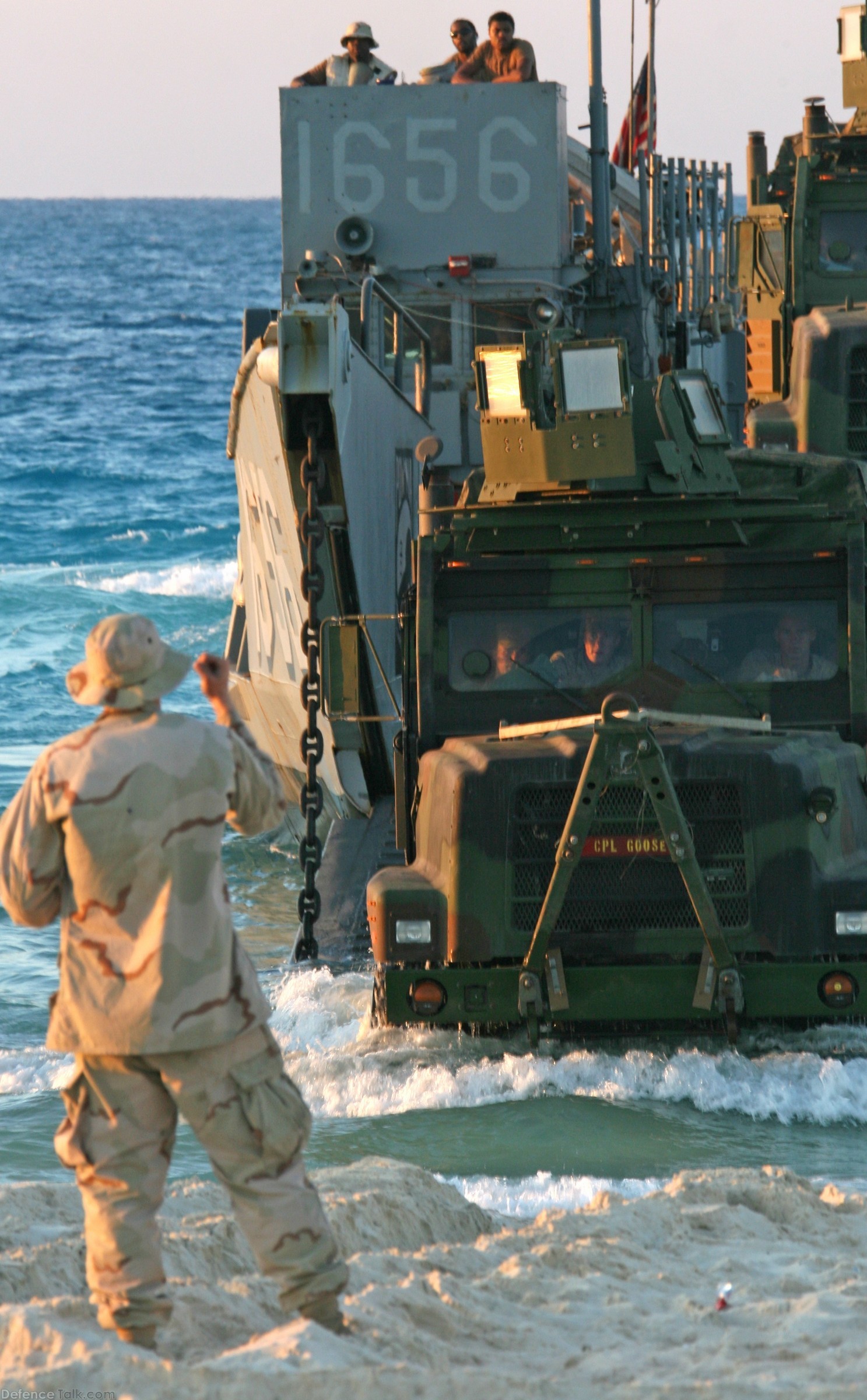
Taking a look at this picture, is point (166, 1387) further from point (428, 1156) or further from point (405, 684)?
point (405, 684)

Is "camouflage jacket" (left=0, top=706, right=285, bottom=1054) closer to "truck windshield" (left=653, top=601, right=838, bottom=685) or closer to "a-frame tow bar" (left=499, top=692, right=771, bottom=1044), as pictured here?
"a-frame tow bar" (left=499, top=692, right=771, bottom=1044)

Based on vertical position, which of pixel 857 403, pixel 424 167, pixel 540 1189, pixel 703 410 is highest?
pixel 424 167

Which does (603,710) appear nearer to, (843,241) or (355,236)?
(843,241)

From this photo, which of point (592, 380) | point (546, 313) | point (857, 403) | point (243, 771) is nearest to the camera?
point (243, 771)

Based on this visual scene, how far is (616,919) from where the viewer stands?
777 centimetres

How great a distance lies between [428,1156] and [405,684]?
2.25 metres

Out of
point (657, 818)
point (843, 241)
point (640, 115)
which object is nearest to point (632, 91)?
point (640, 115)

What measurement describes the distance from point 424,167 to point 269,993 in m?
9.49

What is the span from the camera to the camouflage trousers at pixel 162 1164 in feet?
14.9

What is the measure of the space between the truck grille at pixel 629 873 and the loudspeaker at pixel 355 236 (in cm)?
1014

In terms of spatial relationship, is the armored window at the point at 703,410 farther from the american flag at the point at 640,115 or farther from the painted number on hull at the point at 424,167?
the american flag at the point at 640,115

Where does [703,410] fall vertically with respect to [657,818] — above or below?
above

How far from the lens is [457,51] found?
696 inches

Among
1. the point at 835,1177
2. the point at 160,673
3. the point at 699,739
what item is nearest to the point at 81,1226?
the point at 160,673
